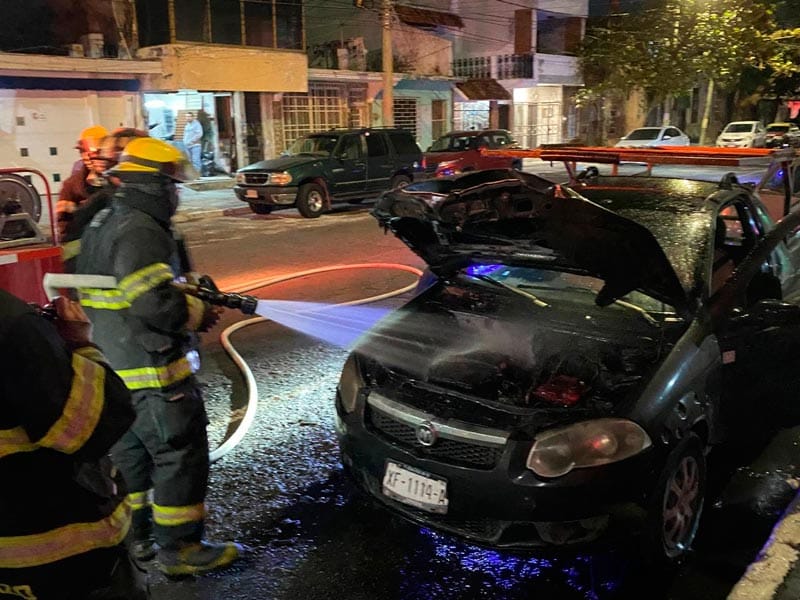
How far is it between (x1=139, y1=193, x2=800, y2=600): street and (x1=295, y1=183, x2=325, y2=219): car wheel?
29.8 ft

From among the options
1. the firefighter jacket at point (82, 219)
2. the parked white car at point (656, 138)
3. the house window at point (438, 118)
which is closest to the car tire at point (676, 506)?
the firefighter jacket at point (82, 219)

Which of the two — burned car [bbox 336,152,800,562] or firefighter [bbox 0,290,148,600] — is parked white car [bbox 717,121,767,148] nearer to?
burned car [bbox 336,152,800,562]

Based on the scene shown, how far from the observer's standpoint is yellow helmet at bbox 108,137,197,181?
3.01 metres

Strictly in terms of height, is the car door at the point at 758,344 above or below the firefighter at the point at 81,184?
below

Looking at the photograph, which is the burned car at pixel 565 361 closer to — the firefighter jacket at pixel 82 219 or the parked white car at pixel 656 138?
the firefighter jacket at pixel 82 219

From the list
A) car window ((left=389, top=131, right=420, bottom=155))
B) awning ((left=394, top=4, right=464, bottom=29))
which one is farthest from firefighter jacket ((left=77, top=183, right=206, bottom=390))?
awning ((left=394, top=4, right=464, bottom=29))

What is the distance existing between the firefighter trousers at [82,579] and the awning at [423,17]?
26582 mm

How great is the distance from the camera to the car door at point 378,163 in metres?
16.0

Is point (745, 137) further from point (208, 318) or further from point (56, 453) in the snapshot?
point (56, 453)

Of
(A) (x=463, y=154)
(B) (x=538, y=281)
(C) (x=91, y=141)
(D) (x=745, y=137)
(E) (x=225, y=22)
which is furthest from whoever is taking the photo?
(D) (x=745, y=137)

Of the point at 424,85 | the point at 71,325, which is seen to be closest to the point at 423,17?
the point at 424,85

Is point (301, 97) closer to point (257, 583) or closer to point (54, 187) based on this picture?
point (54, 187)

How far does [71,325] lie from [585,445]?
1.98 metres

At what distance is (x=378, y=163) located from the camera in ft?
52.6
